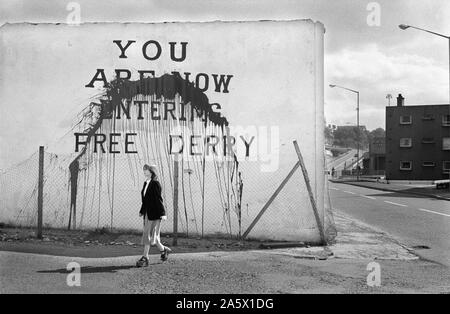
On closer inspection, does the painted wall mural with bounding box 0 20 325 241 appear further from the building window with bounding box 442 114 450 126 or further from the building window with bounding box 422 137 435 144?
the building window with bounding box 422 137 435 144

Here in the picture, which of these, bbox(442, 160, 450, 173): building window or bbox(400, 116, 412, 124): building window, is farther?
bbox(400, 116, 412, 124): building window

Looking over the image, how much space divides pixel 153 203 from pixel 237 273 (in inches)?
65.9

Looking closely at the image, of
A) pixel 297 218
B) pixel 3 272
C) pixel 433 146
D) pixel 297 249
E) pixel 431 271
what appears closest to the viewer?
pixel 3 272

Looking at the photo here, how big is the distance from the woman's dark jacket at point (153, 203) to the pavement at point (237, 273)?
2.71ft

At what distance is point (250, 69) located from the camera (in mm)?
10359

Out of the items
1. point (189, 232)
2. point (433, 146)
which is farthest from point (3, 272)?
point (433, 146)

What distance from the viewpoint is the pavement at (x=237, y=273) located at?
6.46 meters

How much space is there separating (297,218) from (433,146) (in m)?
43.6

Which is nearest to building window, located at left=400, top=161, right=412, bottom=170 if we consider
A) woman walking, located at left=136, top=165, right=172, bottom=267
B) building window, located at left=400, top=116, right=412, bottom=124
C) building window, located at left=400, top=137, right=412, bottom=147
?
building window, located at left=400, top=137, right=412, bottom=147

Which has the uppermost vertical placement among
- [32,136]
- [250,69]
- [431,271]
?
[250,69]

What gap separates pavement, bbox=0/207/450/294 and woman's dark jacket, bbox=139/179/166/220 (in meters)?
0.83

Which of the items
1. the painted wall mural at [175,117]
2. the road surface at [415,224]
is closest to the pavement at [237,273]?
the road surface at [415,224]

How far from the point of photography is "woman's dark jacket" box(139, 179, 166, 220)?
7629mm

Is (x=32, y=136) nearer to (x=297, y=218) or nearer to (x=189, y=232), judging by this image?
(x=189, y=232)
